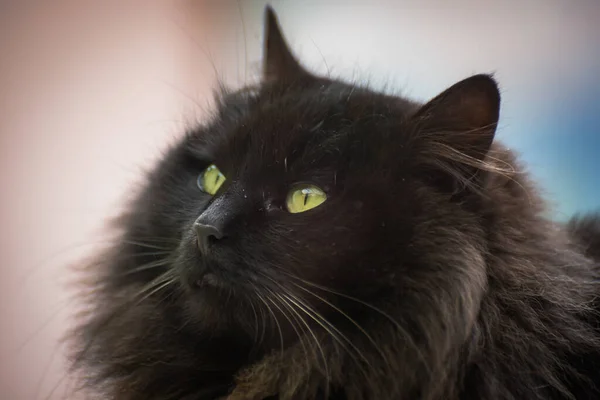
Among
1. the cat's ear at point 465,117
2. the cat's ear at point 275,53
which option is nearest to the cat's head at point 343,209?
the cat's ear at point 465,117

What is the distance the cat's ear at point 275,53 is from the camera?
142 cm

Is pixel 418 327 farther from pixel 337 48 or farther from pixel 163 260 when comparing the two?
pixel 337 48

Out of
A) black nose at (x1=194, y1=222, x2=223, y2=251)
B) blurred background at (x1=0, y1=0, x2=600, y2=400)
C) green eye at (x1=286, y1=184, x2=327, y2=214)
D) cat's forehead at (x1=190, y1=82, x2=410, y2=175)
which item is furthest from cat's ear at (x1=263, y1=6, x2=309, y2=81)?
black nose at (x1=194, y1=222, x2=223, y2=251)

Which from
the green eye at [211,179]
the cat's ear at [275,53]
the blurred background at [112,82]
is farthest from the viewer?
the blurred background at [112,82]

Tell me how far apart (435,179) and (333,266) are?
0.26 meters

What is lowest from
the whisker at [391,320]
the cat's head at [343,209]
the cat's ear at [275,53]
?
the whisker at [391,320]

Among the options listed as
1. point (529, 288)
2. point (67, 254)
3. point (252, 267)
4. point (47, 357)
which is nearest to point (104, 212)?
point (67, 254)

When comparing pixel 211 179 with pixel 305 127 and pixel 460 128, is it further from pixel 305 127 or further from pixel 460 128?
pixel 460 128

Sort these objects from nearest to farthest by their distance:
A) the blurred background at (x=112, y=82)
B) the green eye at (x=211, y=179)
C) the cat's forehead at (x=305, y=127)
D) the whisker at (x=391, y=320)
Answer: the whisker at (x=391, y=320), the cat's forehead at (x=305, y=127), the green eye at (x=211, y=179), the blurred background at (x=112, y=82)

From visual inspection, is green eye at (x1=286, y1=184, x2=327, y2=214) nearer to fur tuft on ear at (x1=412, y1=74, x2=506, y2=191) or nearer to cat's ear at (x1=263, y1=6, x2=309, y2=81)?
fur tuft on ear at (x1=412, y1=74, x2=506, y2=191)

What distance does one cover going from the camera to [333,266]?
3.18ft

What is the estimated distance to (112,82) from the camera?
6.15 feet

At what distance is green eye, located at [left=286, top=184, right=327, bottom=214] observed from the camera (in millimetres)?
1026

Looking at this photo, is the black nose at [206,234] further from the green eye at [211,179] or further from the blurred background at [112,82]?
the blurred background at [112,82]
